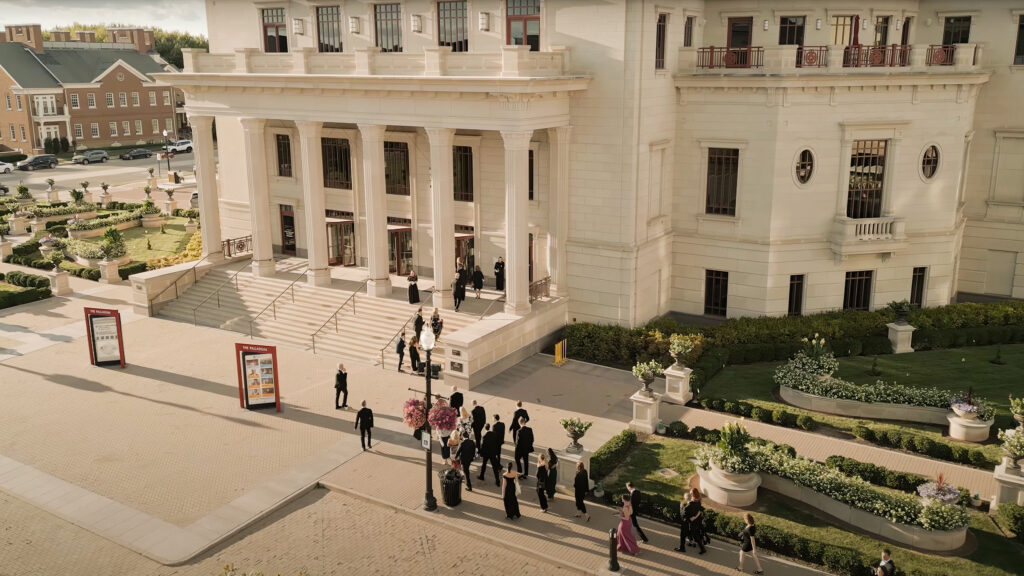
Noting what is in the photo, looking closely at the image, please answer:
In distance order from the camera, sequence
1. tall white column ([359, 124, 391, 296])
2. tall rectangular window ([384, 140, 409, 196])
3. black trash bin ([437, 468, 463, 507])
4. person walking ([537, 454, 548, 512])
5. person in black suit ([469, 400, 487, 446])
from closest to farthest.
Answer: person walking ([537, 454, 548, 512])
black trash bin ([437, 468, 463, 507])
person in black suit ([469, 400, 487, 446])
tall white column ([359, 124, 391, 296])
tall rectangular window ([384, 140, 409, 196])

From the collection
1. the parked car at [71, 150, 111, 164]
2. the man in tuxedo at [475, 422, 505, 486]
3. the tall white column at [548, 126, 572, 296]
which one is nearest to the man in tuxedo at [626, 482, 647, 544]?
the man in tuxedo at [475, 422, 505, 486]

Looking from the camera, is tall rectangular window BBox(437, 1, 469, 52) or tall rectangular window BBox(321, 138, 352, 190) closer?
tall rectangular window BBox(437, 1, 469, 52)

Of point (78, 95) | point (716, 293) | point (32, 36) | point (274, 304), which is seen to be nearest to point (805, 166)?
point (716, 293)

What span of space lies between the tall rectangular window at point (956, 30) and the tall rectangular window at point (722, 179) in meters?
11.9

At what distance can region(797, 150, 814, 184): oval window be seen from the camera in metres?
34.2

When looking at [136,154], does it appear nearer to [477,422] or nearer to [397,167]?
[397,167]

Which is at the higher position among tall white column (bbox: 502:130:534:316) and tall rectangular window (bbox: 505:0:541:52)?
tall rectangular window (bbox: 505:0:541:52)

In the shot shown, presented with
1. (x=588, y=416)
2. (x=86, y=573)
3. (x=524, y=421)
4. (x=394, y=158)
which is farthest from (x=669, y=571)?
(x=394, y=158)

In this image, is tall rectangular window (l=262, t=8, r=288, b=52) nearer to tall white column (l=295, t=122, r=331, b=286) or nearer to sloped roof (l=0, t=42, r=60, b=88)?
tall white column (l=295, t=122, r=331, b=286)

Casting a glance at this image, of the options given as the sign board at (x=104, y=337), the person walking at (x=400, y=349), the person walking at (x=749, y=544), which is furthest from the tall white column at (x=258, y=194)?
the person walking at (x=749, y=544)

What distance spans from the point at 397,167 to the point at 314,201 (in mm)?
4373

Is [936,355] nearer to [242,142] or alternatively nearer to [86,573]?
[86,573]

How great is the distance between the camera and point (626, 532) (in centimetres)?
1902

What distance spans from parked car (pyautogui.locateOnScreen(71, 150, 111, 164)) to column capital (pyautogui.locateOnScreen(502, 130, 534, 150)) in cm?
8068
